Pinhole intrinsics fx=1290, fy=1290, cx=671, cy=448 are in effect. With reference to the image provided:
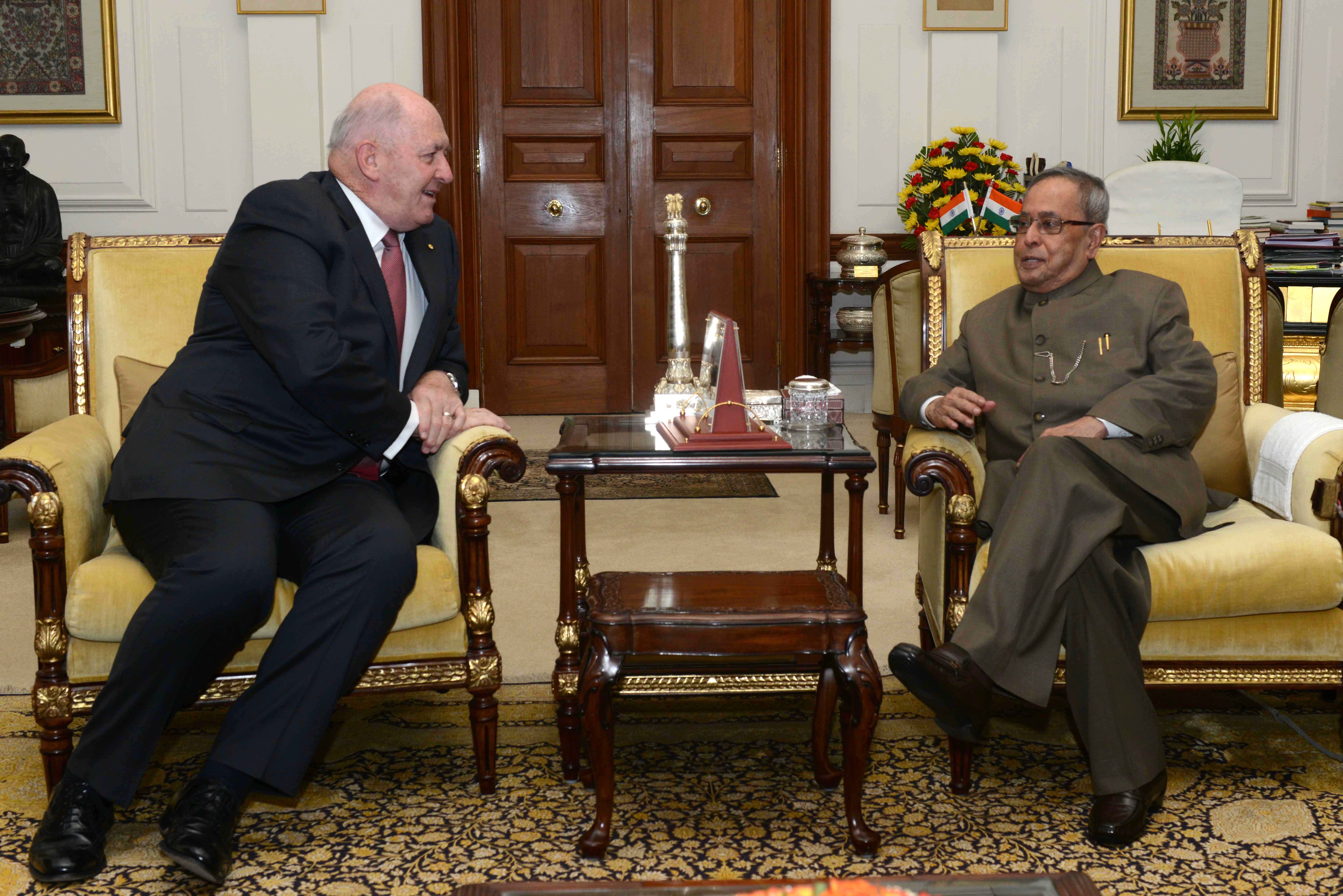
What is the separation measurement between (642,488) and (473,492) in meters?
2.74

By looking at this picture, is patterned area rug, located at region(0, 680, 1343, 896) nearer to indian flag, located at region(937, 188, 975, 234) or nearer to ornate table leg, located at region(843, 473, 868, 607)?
ornate table leg, located at region(843, 473, 868, 607)

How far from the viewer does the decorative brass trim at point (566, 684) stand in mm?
2383

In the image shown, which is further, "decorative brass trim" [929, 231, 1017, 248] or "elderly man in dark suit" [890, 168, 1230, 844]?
"decorative brass trim" [929, 231, 1017, 248]

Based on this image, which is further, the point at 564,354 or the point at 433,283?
the point at 564,354

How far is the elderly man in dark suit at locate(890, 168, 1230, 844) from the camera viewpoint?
2152mm

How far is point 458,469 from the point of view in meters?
2.33

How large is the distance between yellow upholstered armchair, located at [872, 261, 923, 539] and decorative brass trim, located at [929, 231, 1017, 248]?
954 mm

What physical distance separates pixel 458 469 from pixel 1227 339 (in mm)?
1720

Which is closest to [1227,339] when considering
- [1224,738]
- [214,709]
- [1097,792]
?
[1224,738]

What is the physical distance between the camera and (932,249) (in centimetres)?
288

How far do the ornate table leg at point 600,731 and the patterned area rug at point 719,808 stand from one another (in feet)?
0.15

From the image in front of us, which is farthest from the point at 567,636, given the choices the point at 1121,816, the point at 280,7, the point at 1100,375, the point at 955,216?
the point at 280,7

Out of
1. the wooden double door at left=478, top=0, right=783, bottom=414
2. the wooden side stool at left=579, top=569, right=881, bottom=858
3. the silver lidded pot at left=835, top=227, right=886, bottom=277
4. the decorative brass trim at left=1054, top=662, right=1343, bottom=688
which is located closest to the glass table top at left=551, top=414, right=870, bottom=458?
the wooden side stool at left=579, top=569, right=881, bottom=858

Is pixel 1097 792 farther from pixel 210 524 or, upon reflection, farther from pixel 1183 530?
pixel 210 524
